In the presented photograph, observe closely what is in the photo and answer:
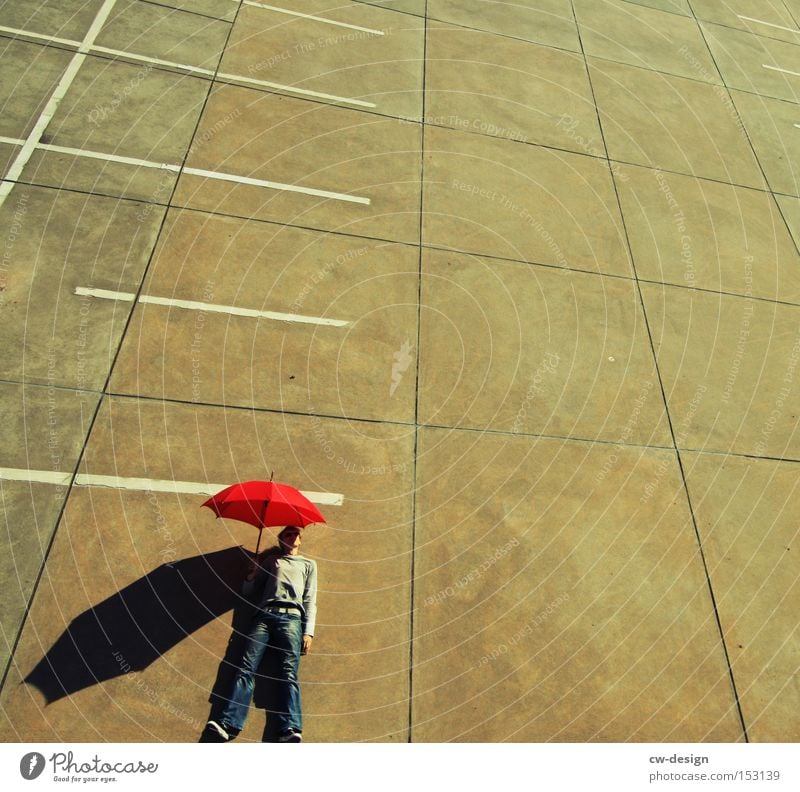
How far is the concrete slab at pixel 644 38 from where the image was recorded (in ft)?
53.4

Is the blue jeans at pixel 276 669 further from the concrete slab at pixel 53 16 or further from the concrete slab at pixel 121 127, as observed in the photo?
the concrete slab at pixel 53 16

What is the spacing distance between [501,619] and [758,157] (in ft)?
36.9

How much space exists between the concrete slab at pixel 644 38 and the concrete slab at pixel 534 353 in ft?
23.4

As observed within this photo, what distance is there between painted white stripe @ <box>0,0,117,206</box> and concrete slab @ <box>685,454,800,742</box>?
10.2 meters

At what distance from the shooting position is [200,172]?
38.4 feet

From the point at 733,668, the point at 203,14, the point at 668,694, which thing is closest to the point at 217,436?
the point at 668,694

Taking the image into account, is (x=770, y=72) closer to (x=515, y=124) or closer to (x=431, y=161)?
(x=515, y=124)

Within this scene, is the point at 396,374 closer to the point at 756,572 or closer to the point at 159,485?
the point at 159,485

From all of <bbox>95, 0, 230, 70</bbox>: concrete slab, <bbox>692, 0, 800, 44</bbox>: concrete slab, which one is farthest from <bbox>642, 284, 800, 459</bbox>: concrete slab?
<bbox>692, 0, 800, 44</bbox>: concrete slab

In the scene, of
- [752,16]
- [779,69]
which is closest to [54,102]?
[779,69]

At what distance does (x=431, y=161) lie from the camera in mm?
12812

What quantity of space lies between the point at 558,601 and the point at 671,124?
10.5 metres

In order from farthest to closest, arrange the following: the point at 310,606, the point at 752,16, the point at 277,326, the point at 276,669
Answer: the point at 752,16 < the point at 277,326 < the point at 310,606 < the point at 276,669
